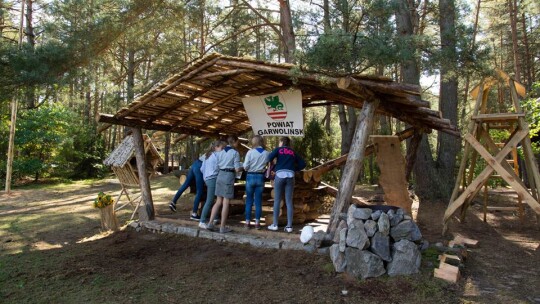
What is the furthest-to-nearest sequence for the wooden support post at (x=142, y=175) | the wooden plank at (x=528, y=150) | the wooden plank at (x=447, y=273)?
the wooden support post at (x=142, y=175) → the wooden plank at (x=528, y=150) → the wooden plank at (x=447, y=273)

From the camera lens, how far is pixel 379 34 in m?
4.97

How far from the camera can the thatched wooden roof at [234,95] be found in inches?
214

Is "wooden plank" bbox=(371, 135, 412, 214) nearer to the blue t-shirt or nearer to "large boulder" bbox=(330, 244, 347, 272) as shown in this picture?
the blue t-shirt

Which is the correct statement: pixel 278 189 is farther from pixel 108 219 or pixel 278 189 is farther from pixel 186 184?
pixel 108 219

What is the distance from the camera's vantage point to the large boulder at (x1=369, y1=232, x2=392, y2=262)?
475 cm

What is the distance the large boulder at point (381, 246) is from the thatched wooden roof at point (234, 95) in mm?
1965

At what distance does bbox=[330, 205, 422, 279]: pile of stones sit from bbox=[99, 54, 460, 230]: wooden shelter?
3.12ft

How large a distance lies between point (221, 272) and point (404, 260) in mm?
2442

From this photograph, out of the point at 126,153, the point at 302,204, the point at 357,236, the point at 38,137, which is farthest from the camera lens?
the point at 38,137

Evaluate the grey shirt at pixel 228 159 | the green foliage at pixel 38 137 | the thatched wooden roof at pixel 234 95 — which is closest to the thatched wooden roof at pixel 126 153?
the thatched wooden roof at pixel 234 95

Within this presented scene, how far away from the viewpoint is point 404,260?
4707 mm

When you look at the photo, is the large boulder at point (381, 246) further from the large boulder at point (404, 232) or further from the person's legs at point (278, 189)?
the person's legs at point (278, 189)

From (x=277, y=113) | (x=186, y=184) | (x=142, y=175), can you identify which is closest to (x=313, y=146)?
(x=277, y=113)

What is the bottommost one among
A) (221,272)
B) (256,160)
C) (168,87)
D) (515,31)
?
(221,272)
